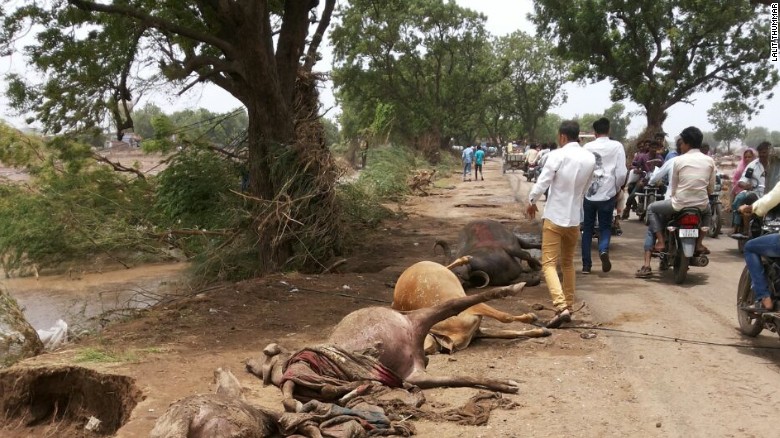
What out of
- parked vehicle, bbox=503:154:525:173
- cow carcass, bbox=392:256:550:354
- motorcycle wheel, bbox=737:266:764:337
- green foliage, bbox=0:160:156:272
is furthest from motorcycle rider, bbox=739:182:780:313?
parked vehicle, bbox=503:154:525:173

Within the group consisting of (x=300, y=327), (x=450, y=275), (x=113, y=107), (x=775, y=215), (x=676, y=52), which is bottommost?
(x=300, y=327)

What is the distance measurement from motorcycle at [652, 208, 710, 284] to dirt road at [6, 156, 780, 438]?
28 centimetres

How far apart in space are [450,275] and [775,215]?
3.09 meters

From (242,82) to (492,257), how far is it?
16.5 feet

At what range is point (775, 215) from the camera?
6.31 m

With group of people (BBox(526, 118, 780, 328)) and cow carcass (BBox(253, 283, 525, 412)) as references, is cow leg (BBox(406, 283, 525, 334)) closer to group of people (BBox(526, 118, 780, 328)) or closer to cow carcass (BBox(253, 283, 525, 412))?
cow carcass (BBox(253, 283, 525, 412))

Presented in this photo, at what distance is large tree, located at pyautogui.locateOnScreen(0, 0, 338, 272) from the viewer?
33.2 ft

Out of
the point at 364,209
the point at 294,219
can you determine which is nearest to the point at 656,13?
the point at 364,209

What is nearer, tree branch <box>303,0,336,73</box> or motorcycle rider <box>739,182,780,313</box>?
motorcycle rider <box>739,182,780,313</box>

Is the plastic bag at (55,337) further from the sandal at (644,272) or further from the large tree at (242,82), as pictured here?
the sandal at (644,272)

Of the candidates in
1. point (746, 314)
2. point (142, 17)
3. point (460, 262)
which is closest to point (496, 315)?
point (460, 262)

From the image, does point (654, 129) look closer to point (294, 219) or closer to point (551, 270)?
point (294, 219)

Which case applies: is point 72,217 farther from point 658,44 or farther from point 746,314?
point 658,44

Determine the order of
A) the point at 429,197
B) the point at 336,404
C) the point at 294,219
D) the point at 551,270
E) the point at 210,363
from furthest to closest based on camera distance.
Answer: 1. the point at 429,197
2. the point at 294,219
3. the point at 551,270
4. the point at 210,363
5. the point at 336,404
